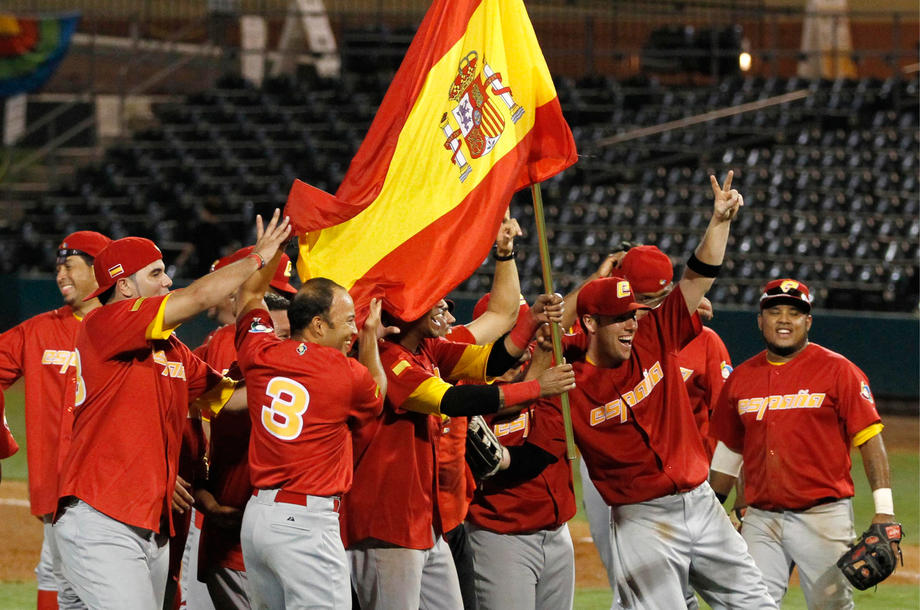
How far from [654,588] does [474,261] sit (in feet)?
5.31

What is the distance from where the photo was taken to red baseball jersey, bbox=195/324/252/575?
5.92 metres

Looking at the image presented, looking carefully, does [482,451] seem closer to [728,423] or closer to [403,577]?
[403,577]

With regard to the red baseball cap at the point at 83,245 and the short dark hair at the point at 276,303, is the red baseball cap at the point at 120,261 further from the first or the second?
the red baseball cap at the point at 83,245

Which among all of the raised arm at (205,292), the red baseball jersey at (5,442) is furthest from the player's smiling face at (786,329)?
the red baseball jersey at (5,442)

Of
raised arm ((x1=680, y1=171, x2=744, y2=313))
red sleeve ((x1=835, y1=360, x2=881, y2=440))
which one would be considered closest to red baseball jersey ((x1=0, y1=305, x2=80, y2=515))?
raised arm ((x1=680, y1=171, x2=744, y2=313))

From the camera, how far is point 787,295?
21.8 ft

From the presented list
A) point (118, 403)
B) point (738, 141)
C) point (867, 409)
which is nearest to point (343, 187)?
point (118, 403)

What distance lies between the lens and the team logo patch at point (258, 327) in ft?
18.4

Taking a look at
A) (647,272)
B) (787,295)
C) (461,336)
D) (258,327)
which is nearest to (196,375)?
(258,327)

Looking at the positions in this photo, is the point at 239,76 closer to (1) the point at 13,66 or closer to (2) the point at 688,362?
(1) the point at 13,66

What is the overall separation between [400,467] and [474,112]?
176cm

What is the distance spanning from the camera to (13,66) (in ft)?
72.5

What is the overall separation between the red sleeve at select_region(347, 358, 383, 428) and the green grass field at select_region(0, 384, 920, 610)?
362 cm

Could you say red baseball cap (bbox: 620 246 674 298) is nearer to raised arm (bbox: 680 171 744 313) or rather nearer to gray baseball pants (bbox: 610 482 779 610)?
raised arm (bbox: 680 171 744 313)
